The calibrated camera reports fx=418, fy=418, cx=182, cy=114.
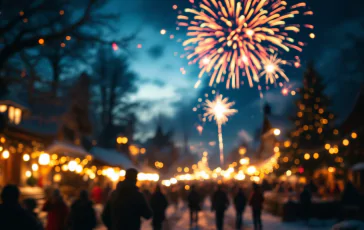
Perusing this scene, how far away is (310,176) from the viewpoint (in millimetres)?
35281

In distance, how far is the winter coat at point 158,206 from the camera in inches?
563

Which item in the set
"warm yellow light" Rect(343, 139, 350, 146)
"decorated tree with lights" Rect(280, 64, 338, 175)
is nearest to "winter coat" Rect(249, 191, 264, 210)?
"warm yellow light" Rect(343, 139, 350, 146)

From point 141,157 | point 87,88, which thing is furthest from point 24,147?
point 141,157

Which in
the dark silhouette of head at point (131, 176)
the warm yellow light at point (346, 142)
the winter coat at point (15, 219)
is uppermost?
the warm yellow light at point (346, 142)

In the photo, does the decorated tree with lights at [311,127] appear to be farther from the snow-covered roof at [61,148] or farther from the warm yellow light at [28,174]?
the warm yellow light at [28,174]

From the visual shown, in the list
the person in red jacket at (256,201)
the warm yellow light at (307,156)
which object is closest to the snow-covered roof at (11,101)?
the person in red jacket at (256,201)

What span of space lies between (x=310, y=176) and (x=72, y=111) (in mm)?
20176

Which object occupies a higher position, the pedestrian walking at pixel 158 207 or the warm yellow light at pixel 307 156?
the warm yellow light at pixel 307 156

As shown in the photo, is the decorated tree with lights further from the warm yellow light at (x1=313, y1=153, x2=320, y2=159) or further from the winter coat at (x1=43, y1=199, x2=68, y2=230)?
the winter coat at (x1=43, y1=199, x2=68, y2=230)

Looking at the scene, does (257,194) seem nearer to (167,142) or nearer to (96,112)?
(96,112)

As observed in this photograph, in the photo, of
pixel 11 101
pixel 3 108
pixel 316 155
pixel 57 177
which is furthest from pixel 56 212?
pixel 316 155

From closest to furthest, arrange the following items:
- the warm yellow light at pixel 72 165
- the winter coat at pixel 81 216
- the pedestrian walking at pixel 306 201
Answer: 1. the winter coat at pixel 81 216
2. the pedestrian walking at pixel 306 201
3. the warm yellow light at pixel 72 165

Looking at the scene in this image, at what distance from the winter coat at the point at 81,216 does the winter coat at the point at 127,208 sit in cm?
239

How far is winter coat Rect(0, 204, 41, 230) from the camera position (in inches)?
172
